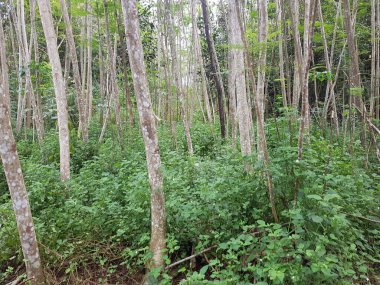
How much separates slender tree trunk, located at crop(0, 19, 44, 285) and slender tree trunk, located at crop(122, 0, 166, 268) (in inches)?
52.2

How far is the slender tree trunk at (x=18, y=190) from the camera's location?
10.2 feet

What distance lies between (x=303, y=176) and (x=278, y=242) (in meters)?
0.98

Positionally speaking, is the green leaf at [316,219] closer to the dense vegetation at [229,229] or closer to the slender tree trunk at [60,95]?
the dense vegetation at [229,229]

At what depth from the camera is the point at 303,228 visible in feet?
10.2

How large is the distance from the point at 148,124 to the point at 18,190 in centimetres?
159

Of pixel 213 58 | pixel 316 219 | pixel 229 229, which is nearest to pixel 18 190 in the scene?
pixel 229 229

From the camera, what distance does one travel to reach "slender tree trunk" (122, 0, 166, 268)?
3.27 meters

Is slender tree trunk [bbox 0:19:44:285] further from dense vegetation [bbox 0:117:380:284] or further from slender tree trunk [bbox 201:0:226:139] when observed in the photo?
slender tree trunk [bbox 201:0:226:139]

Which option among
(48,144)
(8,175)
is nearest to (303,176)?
(8,175)

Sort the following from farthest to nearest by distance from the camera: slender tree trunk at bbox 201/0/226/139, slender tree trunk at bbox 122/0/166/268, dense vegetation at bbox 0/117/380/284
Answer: slender tree trunk at bbox 201/0/226/139
slender tree trunk at bbox 122/0/166/268
dense vegetation at bbox 0/117/380/284

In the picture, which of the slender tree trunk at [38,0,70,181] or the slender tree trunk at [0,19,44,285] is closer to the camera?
the slender tree trunk at [0,19,44,285]

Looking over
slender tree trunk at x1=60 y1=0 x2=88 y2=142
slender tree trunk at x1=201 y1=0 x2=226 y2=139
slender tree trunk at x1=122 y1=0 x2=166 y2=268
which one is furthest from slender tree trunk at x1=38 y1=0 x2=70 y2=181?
slender tree trunk at x1=201 y1=0 x2=226 y2=139

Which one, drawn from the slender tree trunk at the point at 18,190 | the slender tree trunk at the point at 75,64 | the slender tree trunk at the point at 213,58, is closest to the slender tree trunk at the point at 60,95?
the slender tree trunk at the point at 75,64

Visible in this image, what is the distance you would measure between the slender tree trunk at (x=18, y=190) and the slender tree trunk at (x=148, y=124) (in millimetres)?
1325
